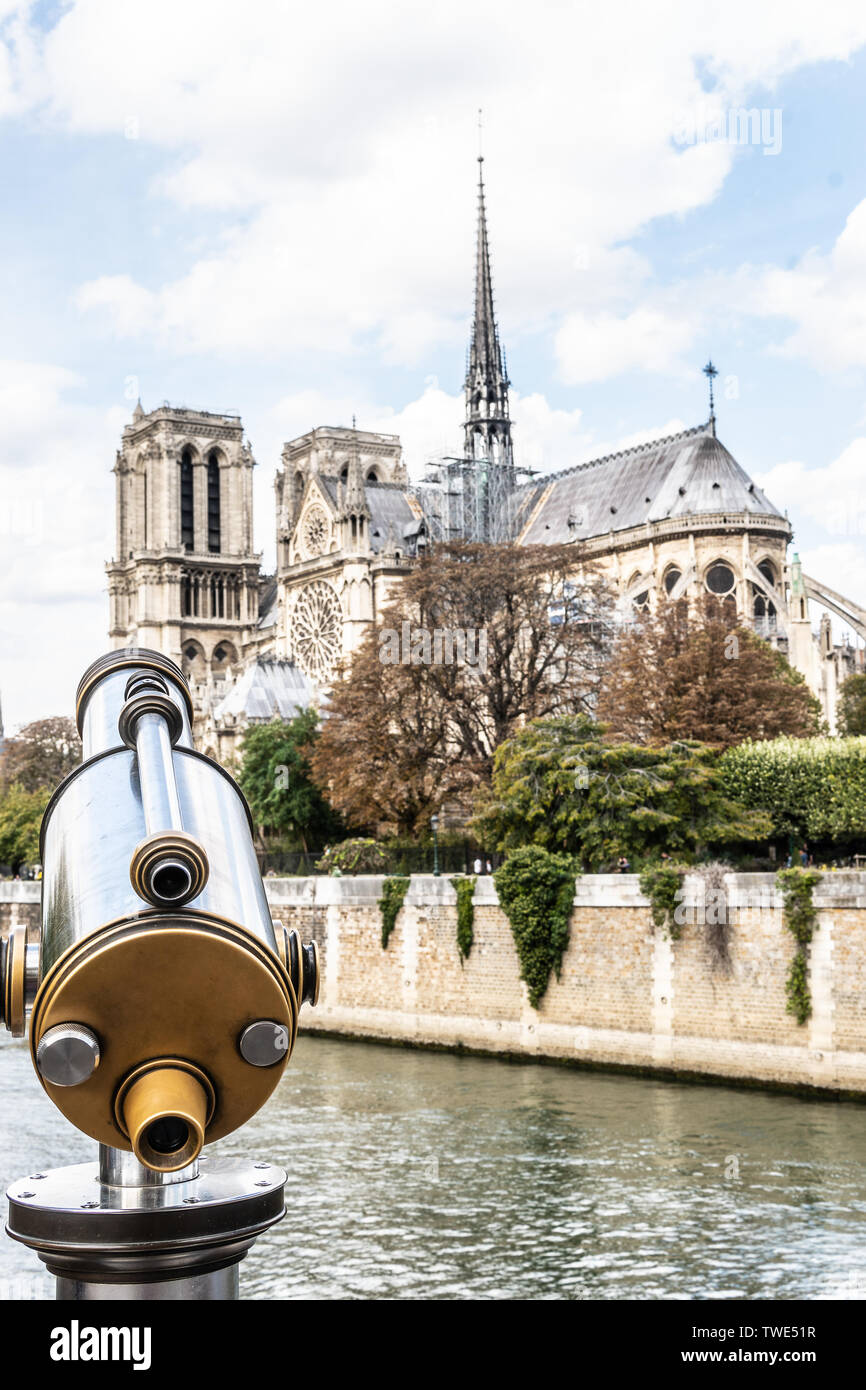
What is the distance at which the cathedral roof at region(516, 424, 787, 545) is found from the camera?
66938 millimetres

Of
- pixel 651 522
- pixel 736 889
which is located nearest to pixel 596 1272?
pixel 736 889

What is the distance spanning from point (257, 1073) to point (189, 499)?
10419cm

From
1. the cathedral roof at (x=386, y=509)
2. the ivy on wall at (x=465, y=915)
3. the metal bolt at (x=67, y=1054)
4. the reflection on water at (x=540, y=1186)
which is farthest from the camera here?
the cathedral roof at (x=386, y=509)

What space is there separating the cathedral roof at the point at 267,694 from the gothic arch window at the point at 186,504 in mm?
33922

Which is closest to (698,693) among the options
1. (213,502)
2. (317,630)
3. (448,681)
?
(448,681)

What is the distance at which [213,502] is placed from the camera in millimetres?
105438

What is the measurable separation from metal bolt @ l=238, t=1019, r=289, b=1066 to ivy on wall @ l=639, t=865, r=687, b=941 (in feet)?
76.7

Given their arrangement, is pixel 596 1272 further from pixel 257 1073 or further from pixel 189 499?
pixel 189 499

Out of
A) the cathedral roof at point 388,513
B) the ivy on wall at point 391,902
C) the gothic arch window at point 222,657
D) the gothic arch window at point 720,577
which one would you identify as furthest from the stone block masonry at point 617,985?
the gothic arch window at point 222,657

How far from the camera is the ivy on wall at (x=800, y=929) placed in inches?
900

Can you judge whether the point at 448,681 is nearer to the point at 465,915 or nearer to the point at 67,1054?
the point at 465,915

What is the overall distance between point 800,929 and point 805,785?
8379 mm

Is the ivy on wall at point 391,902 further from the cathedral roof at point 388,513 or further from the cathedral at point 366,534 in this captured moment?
the cathedral roof at point 388,513

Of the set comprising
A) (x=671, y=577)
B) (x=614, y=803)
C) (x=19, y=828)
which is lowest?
(x=614, y=803)
